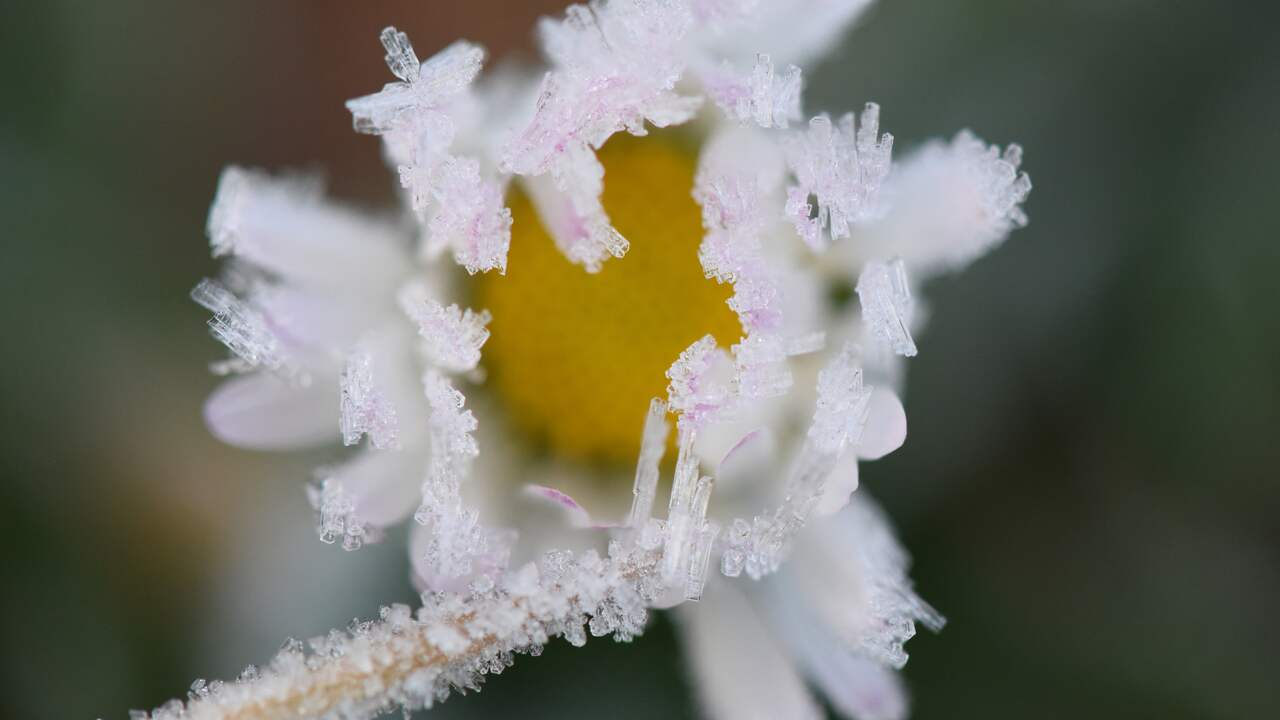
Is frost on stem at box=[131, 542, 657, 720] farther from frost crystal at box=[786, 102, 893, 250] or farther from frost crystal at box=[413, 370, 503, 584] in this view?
frost crystal at box=[786, 102, 893, 250]

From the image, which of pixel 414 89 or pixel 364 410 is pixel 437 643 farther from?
pixel 414 89

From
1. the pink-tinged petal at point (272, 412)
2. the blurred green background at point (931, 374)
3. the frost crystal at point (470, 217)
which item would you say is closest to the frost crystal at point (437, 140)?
the frost crystal at point (470, 217)

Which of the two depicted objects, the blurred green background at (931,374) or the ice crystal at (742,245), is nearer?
the ice crystal at (742,245)

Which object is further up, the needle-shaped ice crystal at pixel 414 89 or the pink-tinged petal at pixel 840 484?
the needle-shaped ice crystal at pixel 414 89

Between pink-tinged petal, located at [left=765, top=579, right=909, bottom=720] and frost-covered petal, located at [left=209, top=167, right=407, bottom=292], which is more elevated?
frost-covered petal, located at [left=209, top=167, right=407, bottom=292]

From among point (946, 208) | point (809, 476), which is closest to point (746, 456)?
point (809, 476)

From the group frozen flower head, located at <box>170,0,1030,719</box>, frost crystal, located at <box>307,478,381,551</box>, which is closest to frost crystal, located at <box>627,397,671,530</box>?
frozen flower head, located at <box>170,0,1030,719</box>

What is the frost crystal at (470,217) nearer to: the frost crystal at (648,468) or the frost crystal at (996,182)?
the frost crystal at (648,468)

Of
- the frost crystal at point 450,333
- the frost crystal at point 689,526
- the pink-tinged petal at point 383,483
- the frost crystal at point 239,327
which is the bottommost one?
the frost crystal at point 689,526
